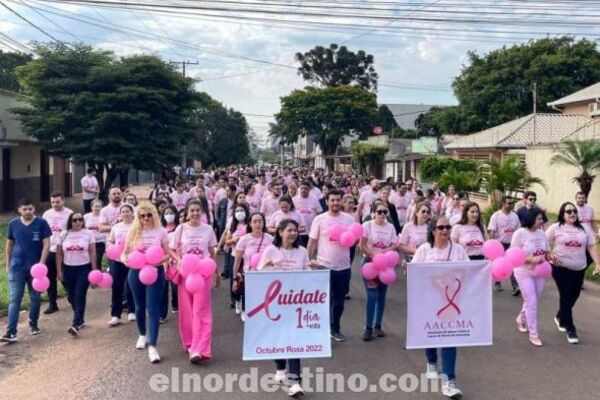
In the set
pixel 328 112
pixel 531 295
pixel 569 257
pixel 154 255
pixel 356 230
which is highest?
pixel 328 112

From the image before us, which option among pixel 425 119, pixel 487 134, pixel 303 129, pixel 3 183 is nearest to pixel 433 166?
pixel 487 134

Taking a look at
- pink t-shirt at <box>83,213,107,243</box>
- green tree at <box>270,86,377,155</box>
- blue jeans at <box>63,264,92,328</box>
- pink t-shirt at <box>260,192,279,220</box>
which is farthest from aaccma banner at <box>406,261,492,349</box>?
green tree at <box>270,86,377,155</box>

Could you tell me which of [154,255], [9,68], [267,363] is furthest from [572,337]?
[9,68]

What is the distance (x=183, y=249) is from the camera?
7.21 meters

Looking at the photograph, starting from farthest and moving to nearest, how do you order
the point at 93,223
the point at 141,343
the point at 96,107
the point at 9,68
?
the point at 9,68, the point at 96,107, the point at 93,223, the point at 141,343

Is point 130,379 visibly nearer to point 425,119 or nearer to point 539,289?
point 539,289

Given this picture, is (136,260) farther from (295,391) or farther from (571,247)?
(571,247)

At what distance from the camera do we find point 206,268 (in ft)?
22.5

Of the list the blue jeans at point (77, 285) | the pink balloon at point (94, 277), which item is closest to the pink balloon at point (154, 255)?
the pink balloon at point (94, 277)

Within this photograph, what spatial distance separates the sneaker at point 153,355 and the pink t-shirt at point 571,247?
4.88m

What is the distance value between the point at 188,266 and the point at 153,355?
1083mm

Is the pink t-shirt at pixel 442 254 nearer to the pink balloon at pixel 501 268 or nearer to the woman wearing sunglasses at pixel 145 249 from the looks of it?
the pink balloon at pixel 501 268

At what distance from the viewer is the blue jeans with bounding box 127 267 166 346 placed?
6.98 meters

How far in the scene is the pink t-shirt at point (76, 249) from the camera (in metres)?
8.14
